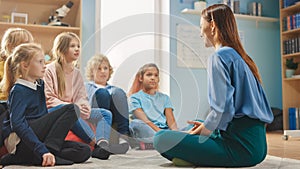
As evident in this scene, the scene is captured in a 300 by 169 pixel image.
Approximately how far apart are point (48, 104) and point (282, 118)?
2.94 metres

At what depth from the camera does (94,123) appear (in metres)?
1.66

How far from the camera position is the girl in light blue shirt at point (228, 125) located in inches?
48.8

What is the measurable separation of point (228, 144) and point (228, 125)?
0.21 feet

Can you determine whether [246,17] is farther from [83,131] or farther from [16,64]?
[16,64]

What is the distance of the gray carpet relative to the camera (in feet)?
4.28

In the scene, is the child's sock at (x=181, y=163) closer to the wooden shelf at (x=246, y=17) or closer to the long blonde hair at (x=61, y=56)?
the long blonde hair at (x=61, y=56)

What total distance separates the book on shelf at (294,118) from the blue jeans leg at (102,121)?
8.59ft

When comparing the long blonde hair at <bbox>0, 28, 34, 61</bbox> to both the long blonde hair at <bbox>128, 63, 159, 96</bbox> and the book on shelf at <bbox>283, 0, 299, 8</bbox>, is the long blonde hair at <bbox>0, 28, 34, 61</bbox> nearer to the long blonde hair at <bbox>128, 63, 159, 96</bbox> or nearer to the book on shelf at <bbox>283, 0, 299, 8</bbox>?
the long blonde hair at <bbox>128, 63, 159, 96</bbox>

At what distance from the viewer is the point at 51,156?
132 centimetres

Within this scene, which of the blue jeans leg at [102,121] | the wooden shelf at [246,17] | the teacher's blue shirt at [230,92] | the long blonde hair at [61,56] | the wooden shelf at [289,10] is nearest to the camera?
the teacher's blue shirt at [230,92]

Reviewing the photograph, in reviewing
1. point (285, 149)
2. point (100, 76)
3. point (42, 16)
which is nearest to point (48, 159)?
Answer: point (100, 76)

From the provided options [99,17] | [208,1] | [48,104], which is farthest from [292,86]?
[48,104]

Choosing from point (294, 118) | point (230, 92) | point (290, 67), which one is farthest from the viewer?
point (290, 67)

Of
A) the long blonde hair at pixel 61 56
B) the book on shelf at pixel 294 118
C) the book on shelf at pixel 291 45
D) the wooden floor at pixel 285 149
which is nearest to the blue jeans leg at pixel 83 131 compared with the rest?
the long blonde hair at pixel 61 56
